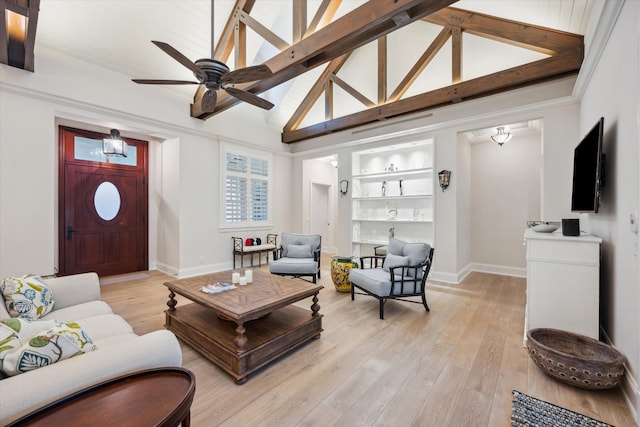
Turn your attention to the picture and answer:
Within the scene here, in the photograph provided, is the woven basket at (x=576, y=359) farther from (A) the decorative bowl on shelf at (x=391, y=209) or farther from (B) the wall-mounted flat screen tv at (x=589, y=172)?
(A) the decorative bowl on shelf at (x=391, y=209)

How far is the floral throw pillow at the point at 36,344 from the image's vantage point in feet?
3.78

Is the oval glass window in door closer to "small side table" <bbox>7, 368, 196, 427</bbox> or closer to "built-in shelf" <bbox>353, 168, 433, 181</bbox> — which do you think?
"built-in shelf" <bbox>353, 168, 433, 181</bbox>

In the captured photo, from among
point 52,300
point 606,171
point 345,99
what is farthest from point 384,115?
point 52,300

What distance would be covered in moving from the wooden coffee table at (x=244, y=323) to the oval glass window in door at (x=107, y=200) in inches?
139

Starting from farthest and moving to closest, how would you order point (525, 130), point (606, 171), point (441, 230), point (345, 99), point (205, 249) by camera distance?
point (345, 99) < point (205, 249) < point (525, 130) < point (441, 230) < point (606, 171)

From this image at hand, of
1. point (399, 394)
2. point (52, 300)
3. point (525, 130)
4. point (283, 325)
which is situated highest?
point (525, 130)

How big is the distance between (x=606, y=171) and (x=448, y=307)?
2193 mm

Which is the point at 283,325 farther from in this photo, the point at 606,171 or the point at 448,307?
→ the point at 606,171

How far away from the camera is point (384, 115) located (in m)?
5.34

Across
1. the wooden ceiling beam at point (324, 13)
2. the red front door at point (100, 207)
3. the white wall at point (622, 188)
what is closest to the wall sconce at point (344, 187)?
the wooden ceiling beam at point (324, 13)

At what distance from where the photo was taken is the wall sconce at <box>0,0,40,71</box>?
249 cm

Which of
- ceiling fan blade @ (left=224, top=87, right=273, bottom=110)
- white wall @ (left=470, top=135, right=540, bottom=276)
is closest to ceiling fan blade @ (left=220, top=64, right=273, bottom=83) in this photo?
ceiling fan blade @ (left=224, top=87, right=273, bottom=110)

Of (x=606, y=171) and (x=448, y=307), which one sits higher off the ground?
(x=606, y=171)

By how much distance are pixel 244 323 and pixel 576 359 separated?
2579mm
